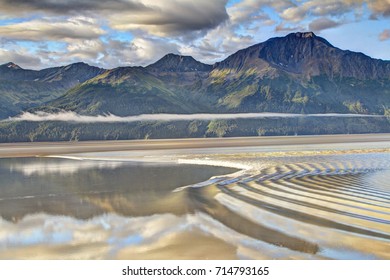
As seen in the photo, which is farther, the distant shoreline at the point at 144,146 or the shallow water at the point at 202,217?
the distant shoreline at the point at 144,146

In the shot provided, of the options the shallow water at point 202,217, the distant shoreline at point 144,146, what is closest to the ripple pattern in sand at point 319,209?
the shallow water at point 202,217

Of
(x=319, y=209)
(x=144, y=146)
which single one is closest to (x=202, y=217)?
(x=319, y=209)


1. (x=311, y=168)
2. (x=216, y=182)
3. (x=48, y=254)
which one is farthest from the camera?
(x=311, y=168)

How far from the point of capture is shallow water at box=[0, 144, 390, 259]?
44.5ft

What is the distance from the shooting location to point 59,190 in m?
26.8

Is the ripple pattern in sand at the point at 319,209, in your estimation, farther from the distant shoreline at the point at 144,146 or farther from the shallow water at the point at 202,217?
the distant shoreline at the point at 144,146

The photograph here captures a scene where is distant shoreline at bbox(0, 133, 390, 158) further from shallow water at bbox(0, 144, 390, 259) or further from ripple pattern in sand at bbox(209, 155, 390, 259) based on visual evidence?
ripple pattern in sand at bbox(209, 155, 390, 259)

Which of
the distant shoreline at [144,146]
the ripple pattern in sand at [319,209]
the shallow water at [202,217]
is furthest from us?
the distant shoreline at [144,146]

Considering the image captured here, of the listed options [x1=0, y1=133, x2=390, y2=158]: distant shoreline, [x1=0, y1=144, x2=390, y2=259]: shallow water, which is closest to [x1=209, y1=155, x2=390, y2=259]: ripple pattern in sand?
[x1=0, y1=144, x2=390, y2=259]: shallow water

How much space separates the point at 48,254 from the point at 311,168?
2472cm

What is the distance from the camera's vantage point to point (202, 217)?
1827 cm

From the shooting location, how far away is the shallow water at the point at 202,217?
1356 centimetres
